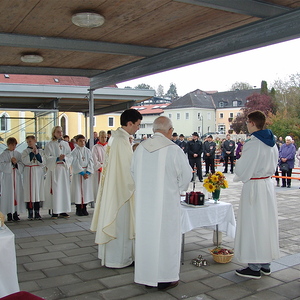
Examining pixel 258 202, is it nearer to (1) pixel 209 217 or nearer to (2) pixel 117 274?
(1) pixel 209 217

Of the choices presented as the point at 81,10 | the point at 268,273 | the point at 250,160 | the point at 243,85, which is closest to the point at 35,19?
the point at 81,10

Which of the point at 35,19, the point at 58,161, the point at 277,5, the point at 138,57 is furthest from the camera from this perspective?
the point at 58,161

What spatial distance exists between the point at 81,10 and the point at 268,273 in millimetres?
4192

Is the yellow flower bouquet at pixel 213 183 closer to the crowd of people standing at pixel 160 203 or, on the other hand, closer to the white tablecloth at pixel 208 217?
the white tablecloth at pixel 208 217

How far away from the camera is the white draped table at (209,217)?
5.49m

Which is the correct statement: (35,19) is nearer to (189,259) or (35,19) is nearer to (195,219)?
(195,219)

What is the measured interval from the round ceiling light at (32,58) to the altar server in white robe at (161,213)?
3.85 meters

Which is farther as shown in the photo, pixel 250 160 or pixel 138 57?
pixel 138 57

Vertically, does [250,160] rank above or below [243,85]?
below

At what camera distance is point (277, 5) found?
183 inches

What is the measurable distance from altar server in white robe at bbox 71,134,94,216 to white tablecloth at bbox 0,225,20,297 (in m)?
5.76

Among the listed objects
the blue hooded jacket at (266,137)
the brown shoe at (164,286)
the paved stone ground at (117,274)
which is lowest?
the paved stone ground at (117,274)

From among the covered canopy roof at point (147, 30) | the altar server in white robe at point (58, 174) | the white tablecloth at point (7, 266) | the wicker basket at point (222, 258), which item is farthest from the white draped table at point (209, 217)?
the altar server in white robe at point (58, 174)

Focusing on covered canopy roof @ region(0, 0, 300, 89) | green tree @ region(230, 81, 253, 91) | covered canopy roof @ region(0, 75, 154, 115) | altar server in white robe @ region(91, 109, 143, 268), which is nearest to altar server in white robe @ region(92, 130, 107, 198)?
covered canopy roof @ region(0, 75, 154, 115)
